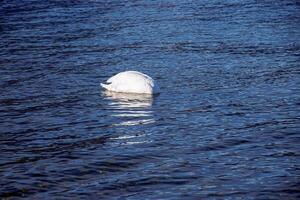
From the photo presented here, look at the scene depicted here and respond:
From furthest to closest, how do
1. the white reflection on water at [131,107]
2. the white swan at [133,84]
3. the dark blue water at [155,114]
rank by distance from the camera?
the white swan at [133,84], the white reflection on water at [131,107], the dark blue water at [155,114]

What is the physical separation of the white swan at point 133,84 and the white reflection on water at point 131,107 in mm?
109

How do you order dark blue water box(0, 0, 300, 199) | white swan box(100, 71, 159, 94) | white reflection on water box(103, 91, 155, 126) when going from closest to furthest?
dark blue water box(0, 0, 300, 199)
white reflection on water box(103, 91, 155, 126)
white swan box(100, 71, 159, 94)

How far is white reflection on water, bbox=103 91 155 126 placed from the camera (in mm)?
12000

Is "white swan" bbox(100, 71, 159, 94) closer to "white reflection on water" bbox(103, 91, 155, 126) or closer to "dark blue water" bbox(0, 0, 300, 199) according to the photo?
"white reflection on water" bbox(103, 91, 155, 126)

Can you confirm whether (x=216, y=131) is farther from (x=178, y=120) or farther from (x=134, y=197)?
(x=134, y=197)

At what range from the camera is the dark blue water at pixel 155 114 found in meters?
8.75

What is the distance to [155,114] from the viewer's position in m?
12.5

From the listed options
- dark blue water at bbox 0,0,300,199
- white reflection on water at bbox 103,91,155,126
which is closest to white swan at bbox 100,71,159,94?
white reflection on water at bbox 103,91,155,126

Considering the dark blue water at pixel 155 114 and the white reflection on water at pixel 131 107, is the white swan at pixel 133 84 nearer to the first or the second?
the white reflection on water at pixel 131 107

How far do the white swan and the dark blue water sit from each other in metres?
0.25

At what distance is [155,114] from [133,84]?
1.73 meters

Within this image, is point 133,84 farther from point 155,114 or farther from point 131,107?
point 155,114

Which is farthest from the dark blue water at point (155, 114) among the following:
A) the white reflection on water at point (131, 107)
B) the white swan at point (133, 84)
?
the white swan at point (133, 84)

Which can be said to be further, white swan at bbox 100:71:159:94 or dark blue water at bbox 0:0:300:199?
white swan at bbox 100:71:159:94
